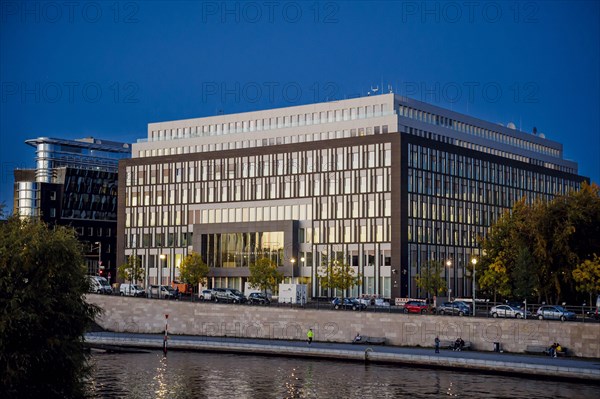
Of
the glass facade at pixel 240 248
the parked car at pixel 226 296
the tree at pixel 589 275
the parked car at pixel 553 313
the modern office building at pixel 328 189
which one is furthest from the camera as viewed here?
the glass facade at pixel 240 248

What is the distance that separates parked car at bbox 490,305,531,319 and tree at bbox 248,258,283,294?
51.0 m

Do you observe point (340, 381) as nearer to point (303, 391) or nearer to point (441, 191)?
point (303, 391)

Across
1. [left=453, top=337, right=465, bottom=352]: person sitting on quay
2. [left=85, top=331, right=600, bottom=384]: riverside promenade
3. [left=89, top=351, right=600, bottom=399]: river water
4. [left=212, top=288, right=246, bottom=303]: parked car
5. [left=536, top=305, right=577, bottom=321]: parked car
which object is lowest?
[left=89, top=351, right=600, bottom=399]: river water

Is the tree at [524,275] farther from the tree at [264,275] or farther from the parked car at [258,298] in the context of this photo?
the tree at [264,275]

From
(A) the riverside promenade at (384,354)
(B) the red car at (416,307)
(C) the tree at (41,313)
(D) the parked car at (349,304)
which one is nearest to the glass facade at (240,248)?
(D) the parked car at (349,304)

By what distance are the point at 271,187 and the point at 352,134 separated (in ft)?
51.2

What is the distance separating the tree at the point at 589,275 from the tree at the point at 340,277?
37.4m

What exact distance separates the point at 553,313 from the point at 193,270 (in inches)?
2790

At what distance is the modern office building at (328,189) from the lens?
134 metres

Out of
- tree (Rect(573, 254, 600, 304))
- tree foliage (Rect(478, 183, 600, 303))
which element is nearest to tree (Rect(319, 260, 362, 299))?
tree foliage (Rect(478, 183, 600, 303))

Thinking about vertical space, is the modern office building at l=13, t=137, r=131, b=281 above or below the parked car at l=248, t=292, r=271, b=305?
above

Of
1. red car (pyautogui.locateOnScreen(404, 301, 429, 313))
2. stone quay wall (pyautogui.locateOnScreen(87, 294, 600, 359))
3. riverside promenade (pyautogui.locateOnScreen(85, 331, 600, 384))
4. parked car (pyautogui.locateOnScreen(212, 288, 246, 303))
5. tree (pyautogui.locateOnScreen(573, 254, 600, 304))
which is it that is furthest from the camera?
parked car (pyautogui.locateOnScreen(212, 288, 246, 303))

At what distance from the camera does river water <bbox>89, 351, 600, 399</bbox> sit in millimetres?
55125

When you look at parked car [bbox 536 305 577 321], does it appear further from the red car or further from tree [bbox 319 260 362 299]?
tree [bbox 319 260 362 299]
